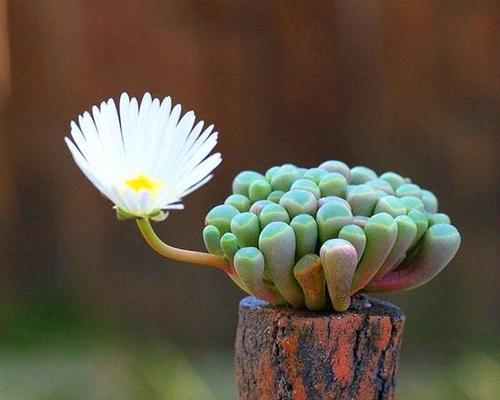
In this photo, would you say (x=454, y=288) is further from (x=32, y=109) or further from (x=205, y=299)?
(x=32, y=109)

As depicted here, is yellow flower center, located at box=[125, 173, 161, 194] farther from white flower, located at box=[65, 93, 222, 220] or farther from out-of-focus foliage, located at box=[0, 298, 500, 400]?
out-of-focus foliage, located at box=[0, 298, 500, 400]

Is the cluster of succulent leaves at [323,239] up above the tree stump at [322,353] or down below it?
above

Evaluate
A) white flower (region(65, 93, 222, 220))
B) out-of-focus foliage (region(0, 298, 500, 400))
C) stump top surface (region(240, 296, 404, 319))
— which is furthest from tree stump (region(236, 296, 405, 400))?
out-of-focus foliage (region(0, 298, 500, 400))

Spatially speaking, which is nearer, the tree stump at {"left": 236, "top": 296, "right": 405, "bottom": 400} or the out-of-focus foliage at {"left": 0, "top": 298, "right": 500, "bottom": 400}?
the tree stump at {"left": 236, "top": 296, "right": 405, "bottom": 400}

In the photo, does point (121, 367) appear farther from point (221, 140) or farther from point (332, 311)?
point (332, 311)

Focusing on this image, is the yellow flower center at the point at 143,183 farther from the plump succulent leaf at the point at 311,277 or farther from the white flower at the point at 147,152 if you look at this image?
the plump succulent leaf at the point at 311,277

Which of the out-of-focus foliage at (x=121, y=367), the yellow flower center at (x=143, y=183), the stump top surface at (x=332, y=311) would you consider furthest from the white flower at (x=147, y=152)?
the out-of-focus foliage at (x=121, y=367)

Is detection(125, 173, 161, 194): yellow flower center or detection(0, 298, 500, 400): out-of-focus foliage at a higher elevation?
detection(125, 173, 161, 194): yellow flower center

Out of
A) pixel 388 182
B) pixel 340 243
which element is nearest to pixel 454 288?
pixel 388 182
